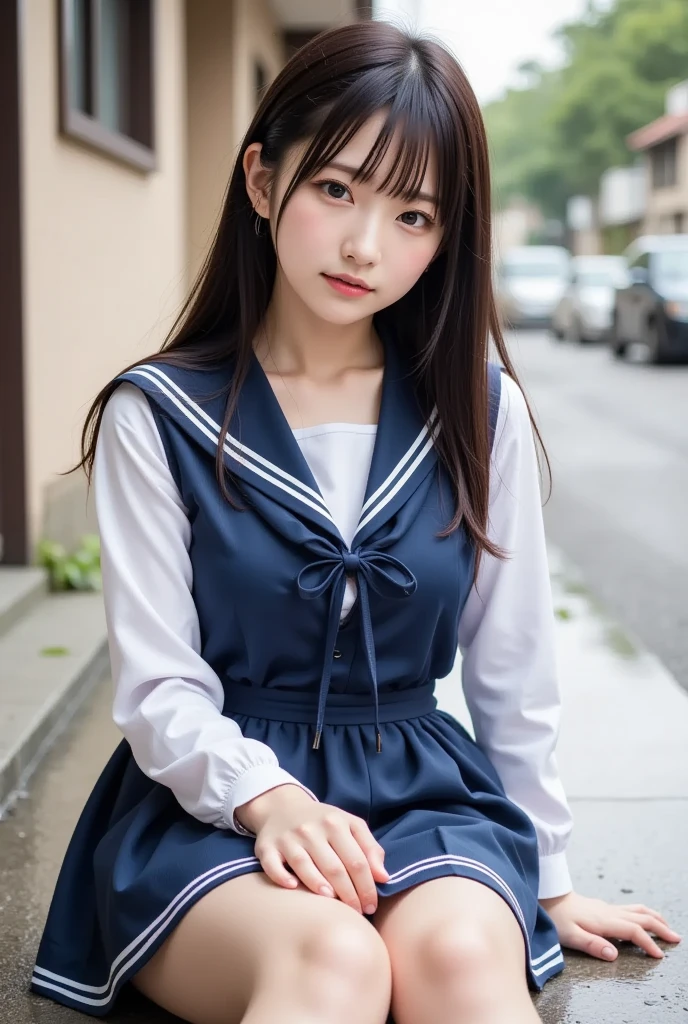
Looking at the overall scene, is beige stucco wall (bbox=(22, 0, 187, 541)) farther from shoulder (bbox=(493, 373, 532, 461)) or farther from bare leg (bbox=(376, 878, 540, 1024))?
bare leg (bbox=(376, 878, 540, 1024))

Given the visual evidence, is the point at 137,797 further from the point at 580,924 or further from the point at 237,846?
the point at 580,924

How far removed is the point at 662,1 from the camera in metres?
58.5

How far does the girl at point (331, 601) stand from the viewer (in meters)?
1.78

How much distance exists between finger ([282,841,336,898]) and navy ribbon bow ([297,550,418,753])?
232mm

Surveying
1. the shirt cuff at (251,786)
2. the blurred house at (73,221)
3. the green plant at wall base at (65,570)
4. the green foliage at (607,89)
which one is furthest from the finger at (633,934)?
the green foliage at (607,89)

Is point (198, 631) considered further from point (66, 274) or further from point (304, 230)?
point (66, 274)

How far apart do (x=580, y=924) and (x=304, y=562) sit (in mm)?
812

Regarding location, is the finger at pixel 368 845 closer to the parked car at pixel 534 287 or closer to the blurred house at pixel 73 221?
the blurred house at pixel 73 221

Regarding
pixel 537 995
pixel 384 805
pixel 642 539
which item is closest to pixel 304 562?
pixel 384 805

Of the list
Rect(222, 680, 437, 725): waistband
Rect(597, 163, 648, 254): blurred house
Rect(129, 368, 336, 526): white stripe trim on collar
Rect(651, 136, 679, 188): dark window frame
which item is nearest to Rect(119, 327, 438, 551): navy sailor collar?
Rect(129, 368, 336, 526): white stripe trim on collar

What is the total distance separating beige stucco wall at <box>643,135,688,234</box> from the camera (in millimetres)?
42938

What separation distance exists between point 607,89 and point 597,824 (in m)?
56.8

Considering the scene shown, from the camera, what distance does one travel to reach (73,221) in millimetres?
5332

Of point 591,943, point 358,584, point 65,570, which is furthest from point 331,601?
point 65,570
